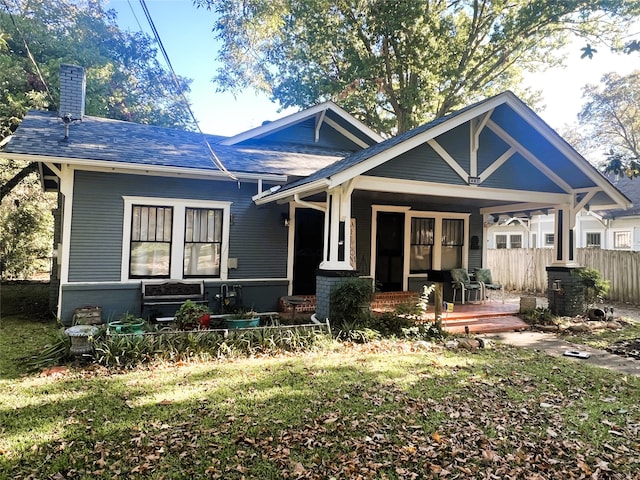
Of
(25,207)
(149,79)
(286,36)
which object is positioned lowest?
(25,207)

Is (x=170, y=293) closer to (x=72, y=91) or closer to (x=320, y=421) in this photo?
(x=72, y=91)

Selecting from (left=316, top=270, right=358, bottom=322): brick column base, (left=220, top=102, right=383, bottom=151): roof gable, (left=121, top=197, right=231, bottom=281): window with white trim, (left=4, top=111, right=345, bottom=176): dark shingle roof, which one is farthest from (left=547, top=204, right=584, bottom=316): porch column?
(left=121, top=197, right=231, bottom=281): window with white trim

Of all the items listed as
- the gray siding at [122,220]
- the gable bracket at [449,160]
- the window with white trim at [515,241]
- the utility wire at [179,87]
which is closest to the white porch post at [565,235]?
the gable bracket at [449,160]

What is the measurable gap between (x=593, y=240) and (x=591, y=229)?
0.52 metres

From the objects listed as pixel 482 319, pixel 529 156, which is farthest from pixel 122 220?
pixel 529 156

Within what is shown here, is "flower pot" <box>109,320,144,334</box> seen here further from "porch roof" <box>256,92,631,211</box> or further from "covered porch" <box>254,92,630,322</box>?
"porch roof" <box>256,92,631,211</box>

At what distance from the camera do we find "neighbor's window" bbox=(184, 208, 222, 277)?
8.94 metres

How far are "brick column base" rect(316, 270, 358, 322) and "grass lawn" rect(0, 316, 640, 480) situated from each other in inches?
67.5

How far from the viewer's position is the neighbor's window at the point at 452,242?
11413mm

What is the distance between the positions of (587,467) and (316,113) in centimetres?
1049

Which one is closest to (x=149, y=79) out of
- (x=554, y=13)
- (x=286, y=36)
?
(x=286, y=36)

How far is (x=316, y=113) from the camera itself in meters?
11.8

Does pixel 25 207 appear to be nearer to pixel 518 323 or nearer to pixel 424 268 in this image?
pixel 424 268

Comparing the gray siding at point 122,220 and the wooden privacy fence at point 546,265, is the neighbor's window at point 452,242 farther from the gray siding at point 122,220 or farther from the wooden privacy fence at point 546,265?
the gray siding at point 122,220
